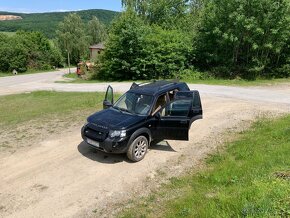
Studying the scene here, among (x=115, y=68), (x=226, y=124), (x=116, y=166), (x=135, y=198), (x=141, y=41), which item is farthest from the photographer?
(x=115, y=68)

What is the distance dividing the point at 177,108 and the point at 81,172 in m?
2.85

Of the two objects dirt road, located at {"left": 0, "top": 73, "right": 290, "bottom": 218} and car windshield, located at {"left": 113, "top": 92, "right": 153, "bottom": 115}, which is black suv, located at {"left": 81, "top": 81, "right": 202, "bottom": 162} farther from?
dirt road, located at {"left": 0, "top": 73, "right": 290, "bottom": 218}

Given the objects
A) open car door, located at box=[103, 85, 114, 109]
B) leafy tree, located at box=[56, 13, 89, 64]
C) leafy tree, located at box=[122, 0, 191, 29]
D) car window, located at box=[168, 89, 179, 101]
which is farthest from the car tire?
leafy tree, located at box=[56, 13, 89, 64]

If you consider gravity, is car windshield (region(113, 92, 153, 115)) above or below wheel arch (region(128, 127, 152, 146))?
above

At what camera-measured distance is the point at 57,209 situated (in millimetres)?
5391

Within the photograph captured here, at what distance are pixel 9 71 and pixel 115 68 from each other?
2928cm

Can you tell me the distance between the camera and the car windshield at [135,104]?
7.64m

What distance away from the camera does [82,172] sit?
22.2 feet

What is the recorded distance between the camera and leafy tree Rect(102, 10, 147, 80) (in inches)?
962

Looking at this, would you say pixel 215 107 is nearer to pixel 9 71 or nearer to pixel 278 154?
pixel 278 154

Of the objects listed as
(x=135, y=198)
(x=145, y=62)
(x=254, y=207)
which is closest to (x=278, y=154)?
(x=254, y=207)

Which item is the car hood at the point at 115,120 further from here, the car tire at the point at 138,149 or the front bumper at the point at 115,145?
the car tire at the point at 138,149

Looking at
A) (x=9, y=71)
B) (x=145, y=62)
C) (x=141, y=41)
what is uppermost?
(x=141, y=41)

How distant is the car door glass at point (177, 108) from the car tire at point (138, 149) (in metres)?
0.85
